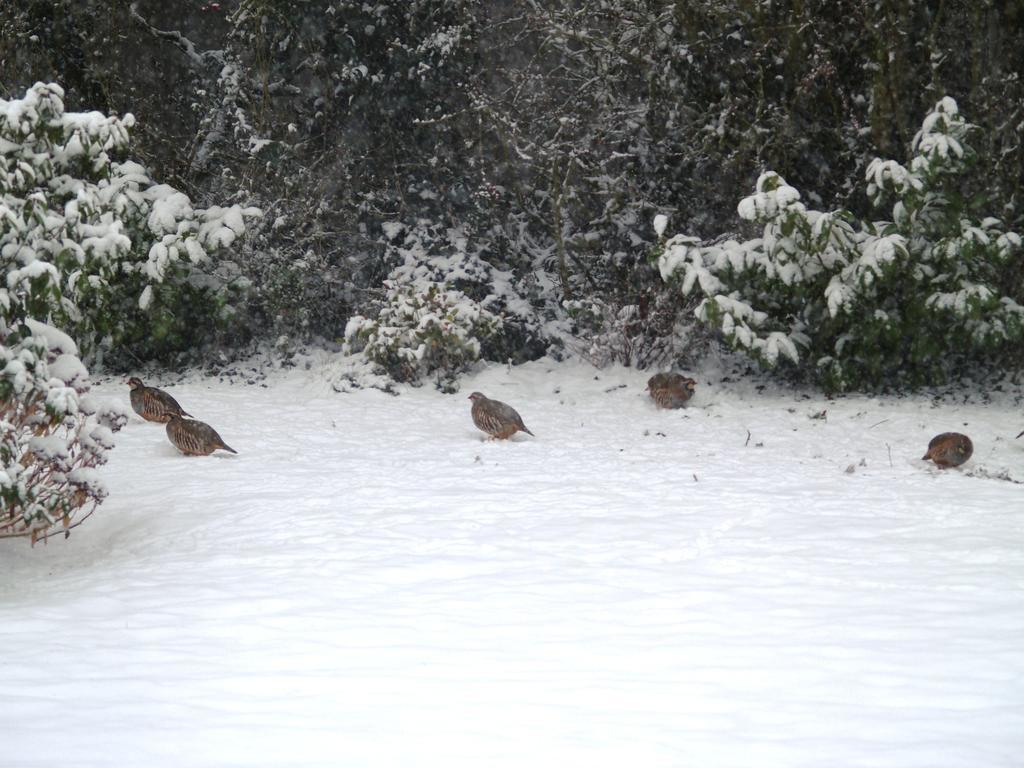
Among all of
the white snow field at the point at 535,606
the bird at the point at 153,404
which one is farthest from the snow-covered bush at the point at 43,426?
the bird at the point at 153,404

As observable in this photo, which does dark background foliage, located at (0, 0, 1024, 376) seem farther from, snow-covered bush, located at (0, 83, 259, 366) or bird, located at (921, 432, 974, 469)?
bird, located at (921, 432, 974, 469)

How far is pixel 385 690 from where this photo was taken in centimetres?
319

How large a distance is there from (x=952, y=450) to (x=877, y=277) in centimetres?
224

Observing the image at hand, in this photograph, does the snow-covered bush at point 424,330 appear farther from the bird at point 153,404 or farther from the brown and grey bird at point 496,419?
the bird at point 153,404

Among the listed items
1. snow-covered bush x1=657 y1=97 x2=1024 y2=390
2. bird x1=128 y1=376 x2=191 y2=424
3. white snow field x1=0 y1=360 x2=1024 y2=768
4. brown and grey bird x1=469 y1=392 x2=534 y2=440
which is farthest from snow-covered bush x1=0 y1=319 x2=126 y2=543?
snow-covered bush x1=657 y1=97 x2=1024 y2=390

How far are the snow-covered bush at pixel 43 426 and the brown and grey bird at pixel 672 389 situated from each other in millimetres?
4815

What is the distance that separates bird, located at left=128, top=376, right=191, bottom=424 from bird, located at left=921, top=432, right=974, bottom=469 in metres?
5.75

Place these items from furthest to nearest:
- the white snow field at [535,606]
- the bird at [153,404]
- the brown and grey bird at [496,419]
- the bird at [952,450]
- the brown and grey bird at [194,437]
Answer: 1. the bird at [153,404]
2. the brown and grey bird at [496,419]
3. the brown and grey bird at [194,437]
4. the bird at [952,450]
5. the white snow field at [535,606]

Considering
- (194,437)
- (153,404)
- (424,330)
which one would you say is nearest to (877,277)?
(424,330)

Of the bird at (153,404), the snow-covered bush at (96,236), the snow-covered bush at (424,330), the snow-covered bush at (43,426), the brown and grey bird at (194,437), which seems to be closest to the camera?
the snow-covered bush at (43,426)

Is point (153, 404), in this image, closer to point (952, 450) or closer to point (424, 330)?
point (424, 330)

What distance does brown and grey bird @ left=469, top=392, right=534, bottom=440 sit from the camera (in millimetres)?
7730

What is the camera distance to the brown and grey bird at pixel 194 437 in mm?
7223

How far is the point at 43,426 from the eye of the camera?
5.07 metres
